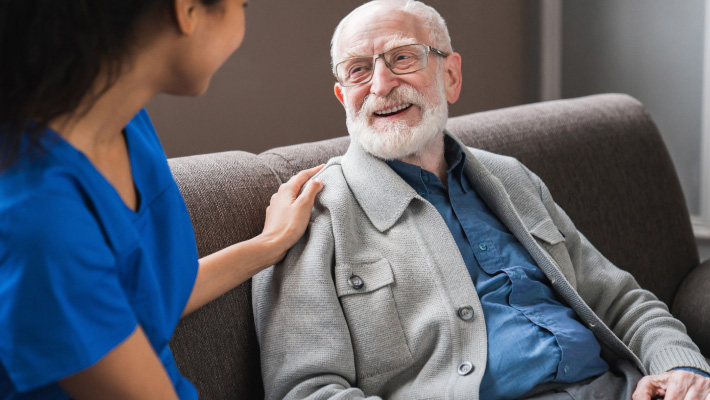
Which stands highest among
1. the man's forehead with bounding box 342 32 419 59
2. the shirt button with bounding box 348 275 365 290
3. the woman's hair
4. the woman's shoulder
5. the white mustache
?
the woman's hair

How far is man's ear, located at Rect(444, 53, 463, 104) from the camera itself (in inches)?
63.6

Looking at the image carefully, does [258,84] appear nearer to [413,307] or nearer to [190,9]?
[413,307]

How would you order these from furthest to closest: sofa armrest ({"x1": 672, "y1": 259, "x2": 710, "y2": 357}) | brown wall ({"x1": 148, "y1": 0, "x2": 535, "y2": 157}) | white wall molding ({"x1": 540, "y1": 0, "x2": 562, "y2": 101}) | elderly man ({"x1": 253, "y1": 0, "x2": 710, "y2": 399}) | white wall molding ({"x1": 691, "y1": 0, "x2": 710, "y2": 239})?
white wall molding ({"x1": 540, "y1": 0, "x2": 562, "y2": 101}), white wall molding ({"x1": 691, "y1": 0, "x2": 710, "y2": 239}), brown wall ({"x1": 148, "y1": 0, "x2": 535, "y2": 157}), sofa armrest ({"x1": 672, "y1": 259, "x2": 710, "y2": 357}), elderly man ({"x1": 253, "y1": 0, "x2": 710, "y2": 399})

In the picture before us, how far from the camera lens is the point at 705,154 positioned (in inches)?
117

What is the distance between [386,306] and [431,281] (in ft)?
0.35

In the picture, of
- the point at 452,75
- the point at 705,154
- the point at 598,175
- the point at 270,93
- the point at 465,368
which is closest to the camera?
the point at 465,368

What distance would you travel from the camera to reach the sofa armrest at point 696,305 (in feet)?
6.01

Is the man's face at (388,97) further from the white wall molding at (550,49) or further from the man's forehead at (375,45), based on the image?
the white wall molding at (550,49)

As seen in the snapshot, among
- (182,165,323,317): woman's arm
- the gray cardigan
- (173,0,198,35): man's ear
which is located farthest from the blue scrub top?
the gray cardigan

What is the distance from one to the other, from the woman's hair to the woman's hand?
0.67 metres

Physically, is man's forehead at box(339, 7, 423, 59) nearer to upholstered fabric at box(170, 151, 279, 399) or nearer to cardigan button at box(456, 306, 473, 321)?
upholstered fabric at box(170, 151, 279, 399)

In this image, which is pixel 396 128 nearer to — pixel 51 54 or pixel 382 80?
pixel 382 80

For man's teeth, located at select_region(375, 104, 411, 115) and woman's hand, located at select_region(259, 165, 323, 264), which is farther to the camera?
man's teeth, located at select_region(375, 104, 411, 115)

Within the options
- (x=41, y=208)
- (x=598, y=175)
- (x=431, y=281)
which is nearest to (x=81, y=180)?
(x=41, y=208)
